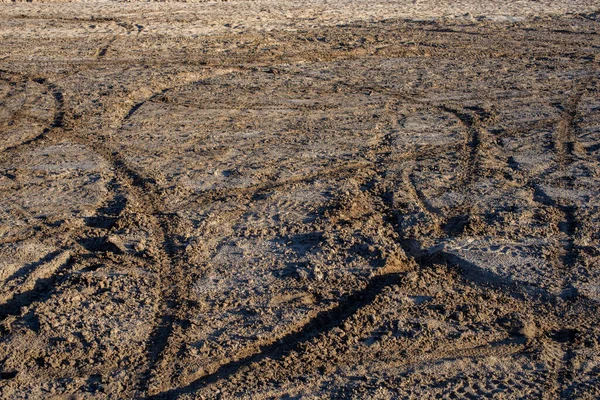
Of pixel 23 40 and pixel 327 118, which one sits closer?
pixel 327 118

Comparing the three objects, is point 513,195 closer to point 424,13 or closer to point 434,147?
point 434,147

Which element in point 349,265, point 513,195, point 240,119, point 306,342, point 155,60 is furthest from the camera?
point 155,60

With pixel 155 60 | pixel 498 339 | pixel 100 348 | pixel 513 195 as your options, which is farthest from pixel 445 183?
pixel 155 60

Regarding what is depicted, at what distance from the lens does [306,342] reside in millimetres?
3957

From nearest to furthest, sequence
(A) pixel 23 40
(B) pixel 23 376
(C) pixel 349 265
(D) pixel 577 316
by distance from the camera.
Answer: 1. (B) pixel 23 376
2. (D) pixel 577 316
3. (C) pixel 349 265
4. (A) pixel 23 40

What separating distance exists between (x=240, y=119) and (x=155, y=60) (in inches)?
138

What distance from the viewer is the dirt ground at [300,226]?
12.5 ft

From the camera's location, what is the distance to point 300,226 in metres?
5.35

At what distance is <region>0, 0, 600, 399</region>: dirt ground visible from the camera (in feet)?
12.5

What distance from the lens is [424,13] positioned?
15.3 metres

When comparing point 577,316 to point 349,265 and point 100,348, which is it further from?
point 100,348

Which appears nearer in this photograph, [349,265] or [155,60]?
[349,265]

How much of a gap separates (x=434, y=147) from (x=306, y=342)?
3.85m

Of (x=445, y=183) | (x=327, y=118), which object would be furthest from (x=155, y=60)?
(x=445, y=183)
